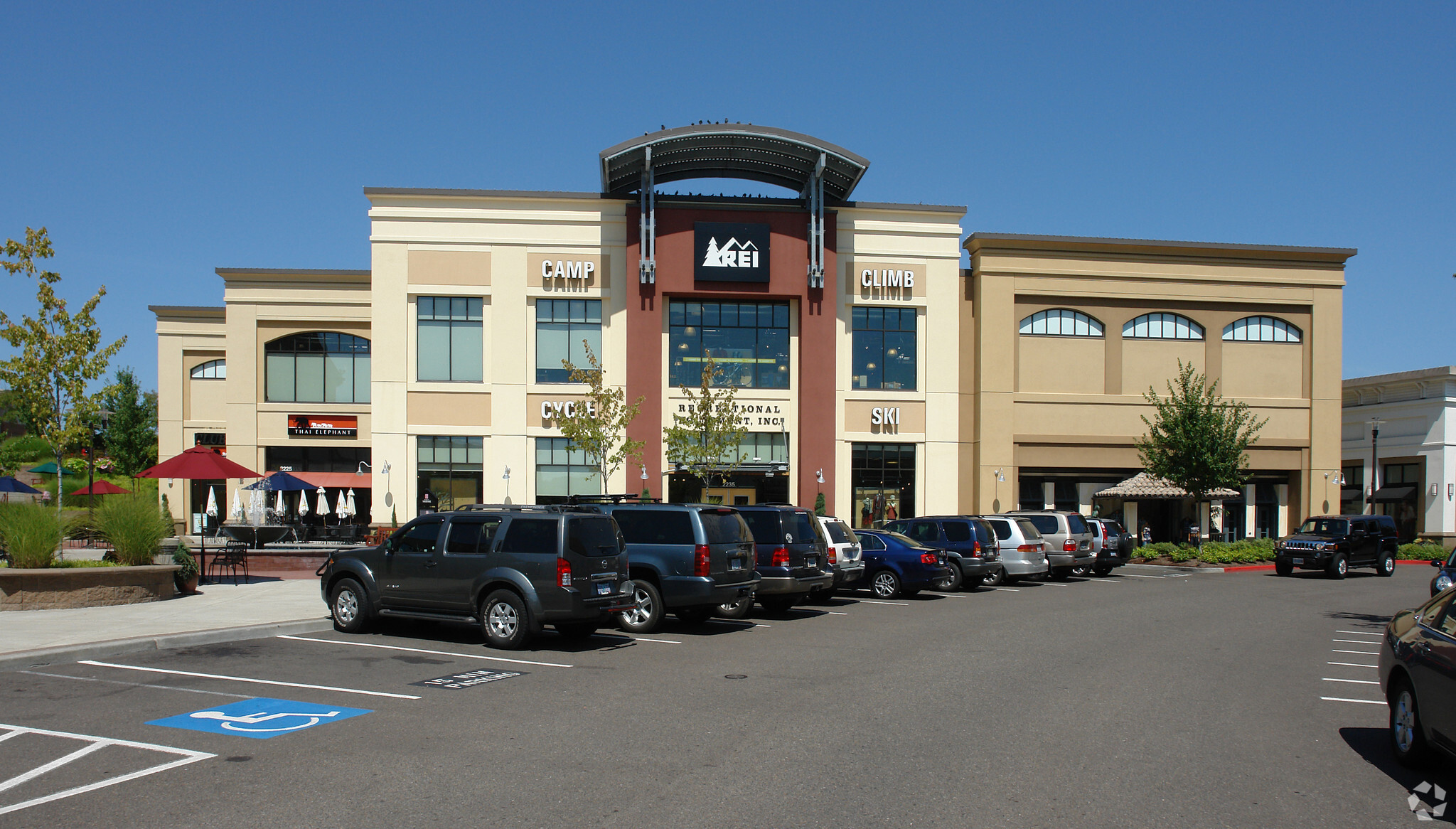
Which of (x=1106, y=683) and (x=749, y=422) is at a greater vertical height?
(x=749, y=422)

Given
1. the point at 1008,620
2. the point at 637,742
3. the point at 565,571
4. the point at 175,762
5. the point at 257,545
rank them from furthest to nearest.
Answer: the point at 257,545
the point at 1008,620
the point at 565,571
the point at 637,742
the point at 175,762

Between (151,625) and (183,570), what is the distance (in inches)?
181

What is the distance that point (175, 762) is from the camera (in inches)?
284

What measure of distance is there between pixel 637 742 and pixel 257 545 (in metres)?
25.0

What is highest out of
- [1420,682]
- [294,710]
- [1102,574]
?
[1420,682]

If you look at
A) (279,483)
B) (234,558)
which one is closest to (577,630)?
(234,558)

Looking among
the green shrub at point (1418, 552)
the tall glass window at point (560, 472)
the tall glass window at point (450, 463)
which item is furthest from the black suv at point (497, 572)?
the green shrub at point (1418, 552)

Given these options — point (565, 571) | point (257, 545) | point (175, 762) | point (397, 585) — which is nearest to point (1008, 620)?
point (565, 571)

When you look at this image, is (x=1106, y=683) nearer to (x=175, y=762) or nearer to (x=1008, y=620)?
(x=1008, y=620)

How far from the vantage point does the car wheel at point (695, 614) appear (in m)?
16.2

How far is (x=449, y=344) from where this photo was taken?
38219mm

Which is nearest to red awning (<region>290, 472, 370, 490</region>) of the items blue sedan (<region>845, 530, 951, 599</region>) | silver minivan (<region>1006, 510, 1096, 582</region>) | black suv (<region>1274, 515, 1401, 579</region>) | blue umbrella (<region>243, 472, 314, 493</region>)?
blue umbrella (<region>243, 472, 314, 493</region>)

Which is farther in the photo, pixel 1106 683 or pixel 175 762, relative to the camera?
pixel 1106 683

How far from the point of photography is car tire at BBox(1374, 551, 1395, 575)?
106ft
